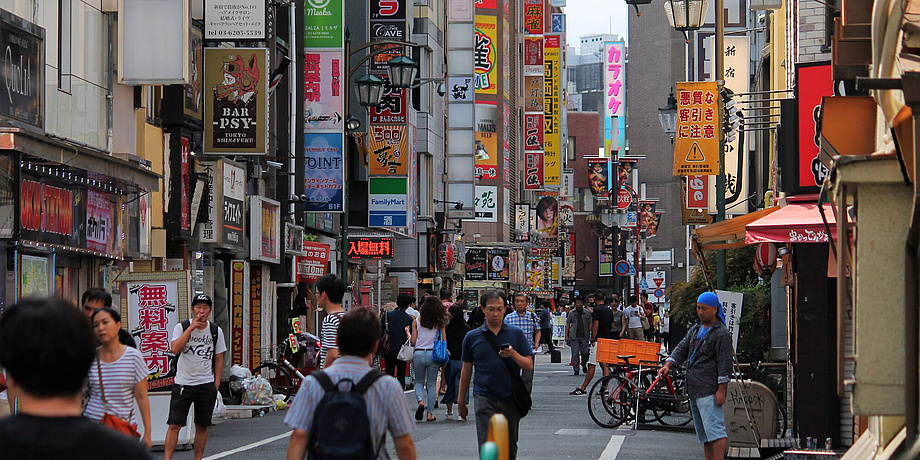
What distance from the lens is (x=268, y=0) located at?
23.5 meters

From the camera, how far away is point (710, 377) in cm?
1282

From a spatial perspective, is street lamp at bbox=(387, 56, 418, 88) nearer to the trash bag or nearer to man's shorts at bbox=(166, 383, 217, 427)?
the trash bag

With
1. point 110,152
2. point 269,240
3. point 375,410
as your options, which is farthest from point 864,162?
point 269,240

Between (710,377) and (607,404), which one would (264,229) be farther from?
(710,377)

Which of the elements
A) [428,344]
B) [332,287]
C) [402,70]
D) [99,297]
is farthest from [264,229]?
[332,287]

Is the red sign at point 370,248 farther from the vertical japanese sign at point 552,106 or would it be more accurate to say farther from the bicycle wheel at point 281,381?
the vertical japanese sign at point 552,106

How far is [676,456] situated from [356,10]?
3125 cm

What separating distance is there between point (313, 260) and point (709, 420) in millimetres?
20536

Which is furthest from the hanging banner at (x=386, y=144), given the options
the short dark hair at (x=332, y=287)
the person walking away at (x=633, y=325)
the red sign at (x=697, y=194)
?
the short dark hair at (x=332, y=287)

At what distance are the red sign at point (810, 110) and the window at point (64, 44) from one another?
9.22 m

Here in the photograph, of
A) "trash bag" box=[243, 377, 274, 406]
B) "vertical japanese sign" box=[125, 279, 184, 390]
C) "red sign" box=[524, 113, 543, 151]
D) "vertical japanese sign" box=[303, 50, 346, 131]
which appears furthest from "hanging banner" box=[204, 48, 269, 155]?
"red sign" box=[524, 113, 543, 151]

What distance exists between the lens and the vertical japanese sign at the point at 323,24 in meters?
33.1

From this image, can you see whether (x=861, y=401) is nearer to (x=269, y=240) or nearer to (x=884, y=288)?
(x=884, y=288)

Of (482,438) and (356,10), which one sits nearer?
(482,438)
